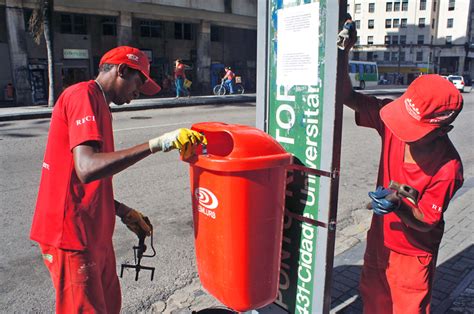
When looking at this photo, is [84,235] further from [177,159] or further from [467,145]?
[467,145]

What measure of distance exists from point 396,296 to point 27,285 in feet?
9.34

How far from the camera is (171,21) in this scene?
89.9ft

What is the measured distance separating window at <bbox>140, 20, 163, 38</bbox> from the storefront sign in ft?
14.4

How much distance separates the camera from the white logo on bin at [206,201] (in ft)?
6.40

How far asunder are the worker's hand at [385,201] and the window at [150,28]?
2718 centimetres

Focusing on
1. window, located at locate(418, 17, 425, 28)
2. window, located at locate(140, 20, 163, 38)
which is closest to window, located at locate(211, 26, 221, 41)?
window, located at locate(140, 20, 163, 38)

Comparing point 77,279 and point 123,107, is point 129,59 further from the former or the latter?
point 123,107

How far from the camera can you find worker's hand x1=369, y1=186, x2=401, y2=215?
1866 millimetres

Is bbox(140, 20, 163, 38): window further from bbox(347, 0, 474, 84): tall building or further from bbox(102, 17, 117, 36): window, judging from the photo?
bbox(347, 0, 474, 84): tall building

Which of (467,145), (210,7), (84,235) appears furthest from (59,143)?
(210,7)

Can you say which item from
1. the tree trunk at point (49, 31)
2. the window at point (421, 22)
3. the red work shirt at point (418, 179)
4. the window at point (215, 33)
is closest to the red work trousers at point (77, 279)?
the red work shirt at point (418, 179)

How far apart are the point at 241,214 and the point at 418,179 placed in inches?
34.4

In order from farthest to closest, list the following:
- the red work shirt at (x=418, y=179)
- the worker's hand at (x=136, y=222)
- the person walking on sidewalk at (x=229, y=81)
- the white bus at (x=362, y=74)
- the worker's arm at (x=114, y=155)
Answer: the white bus at (x=362, y=74) < the person walking on sidewalk at (x=229, y=81) < the worker's hand at (x=136, y=222) < the red work shirt at (x=418, y=179) < the worker's arm at (x=114, y=155)

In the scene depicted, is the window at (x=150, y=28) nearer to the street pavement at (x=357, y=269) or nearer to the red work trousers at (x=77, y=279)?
the street pavement at (x=357, y=269)
